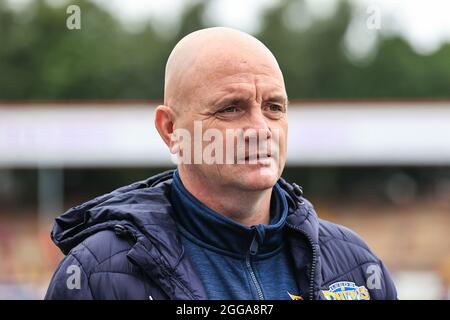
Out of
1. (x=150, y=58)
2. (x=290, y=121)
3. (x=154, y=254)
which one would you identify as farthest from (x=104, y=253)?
(x=150, y=58)

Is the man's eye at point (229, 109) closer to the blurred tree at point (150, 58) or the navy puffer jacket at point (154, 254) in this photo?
the navy puffer jacket at point (154, 254)

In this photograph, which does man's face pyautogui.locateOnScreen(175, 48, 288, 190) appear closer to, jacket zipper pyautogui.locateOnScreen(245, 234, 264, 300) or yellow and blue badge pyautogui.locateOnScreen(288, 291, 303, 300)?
jacket zipper pyautogui.locateOnScreen(245, 234, 264, 300)

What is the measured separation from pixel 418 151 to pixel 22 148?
9.63 m

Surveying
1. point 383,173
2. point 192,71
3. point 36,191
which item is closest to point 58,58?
point 36,191

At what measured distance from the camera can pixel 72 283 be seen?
6.55ft

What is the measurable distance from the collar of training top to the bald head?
29 centimetres

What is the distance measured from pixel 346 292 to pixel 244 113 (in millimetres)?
569

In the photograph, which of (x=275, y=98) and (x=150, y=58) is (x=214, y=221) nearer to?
(x=275, y=98)

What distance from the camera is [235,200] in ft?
6.97

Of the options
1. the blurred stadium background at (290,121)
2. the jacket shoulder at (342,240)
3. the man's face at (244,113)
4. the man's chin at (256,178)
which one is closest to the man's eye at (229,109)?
the man's face at (244,113)

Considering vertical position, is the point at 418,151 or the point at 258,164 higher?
the point at 258,164

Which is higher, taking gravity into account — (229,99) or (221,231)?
(229,99)

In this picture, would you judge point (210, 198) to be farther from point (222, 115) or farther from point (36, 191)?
point (36, 191)

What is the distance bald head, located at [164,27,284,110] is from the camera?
2.09 metres
